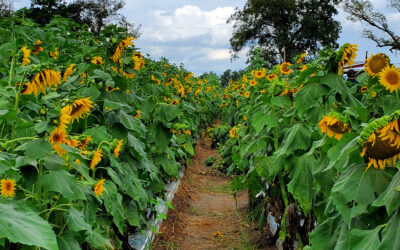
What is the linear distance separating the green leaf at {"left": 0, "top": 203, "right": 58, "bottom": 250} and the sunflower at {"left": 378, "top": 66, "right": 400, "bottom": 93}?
2.17 metres

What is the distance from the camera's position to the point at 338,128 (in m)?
2.15

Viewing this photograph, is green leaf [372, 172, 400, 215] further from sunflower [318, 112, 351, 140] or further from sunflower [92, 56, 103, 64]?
sunflower [92, 56, 103, 64]

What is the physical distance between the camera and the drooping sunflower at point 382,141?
4.57 feet

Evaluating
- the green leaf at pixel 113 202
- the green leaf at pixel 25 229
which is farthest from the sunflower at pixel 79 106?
the green leaf at pixel 25 229

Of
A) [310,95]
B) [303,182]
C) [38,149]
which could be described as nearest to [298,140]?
[303,182]

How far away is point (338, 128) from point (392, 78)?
750 millimetres

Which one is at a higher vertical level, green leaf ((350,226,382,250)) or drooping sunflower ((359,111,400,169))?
drooping sunflower ((359,111,400,169))

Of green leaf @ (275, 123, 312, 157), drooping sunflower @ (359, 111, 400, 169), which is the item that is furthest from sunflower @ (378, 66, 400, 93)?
drooping sunflower @ (359, 111, 400, 169)

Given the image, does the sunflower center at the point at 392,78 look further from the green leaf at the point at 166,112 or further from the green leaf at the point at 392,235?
the green leaf at the point at 166,112

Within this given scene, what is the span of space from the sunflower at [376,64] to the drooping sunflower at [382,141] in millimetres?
1496

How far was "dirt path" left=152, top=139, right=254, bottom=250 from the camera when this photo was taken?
5.07 meters

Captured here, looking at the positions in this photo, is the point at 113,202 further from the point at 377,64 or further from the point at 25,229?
the point at 377,64

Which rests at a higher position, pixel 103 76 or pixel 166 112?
pixel 103 76

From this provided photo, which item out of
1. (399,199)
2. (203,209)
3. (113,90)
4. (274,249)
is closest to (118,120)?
(113,90)
